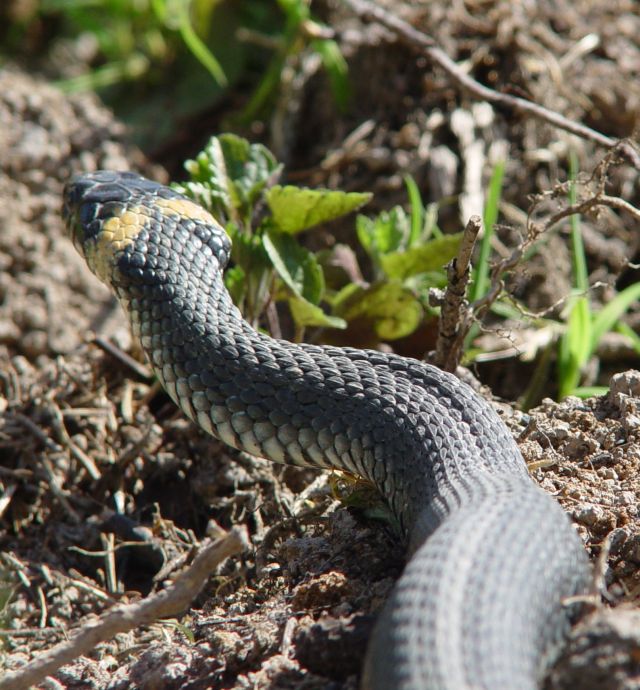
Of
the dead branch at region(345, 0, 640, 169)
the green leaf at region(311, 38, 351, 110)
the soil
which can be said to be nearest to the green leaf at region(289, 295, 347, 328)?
the soil

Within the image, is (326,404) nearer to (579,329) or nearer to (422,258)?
(422,258)

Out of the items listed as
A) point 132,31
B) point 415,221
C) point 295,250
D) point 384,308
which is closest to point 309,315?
point 295,250

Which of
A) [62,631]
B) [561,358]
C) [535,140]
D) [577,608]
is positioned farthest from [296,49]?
[577,608]

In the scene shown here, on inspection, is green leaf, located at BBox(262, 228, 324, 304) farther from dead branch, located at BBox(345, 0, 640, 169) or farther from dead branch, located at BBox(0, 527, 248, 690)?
dead branch, located at BBox(0, 527, 248, 690)

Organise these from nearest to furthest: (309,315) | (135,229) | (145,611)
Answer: (145,611) < (135,229) < (309,315)

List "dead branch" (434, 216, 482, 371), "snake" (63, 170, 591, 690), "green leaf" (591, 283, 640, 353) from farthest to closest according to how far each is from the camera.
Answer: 1. "green leaf" (591, 283, 640, 353)
2. "dead branch" (434, 216, 482, 371)
3. "snake" (63, 170, 591, 690)

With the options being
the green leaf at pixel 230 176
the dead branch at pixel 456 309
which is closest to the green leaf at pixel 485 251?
the dead branch at pixel 456 309

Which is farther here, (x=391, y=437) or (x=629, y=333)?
(x=629, y=333)

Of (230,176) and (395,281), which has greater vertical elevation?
(230,176)
